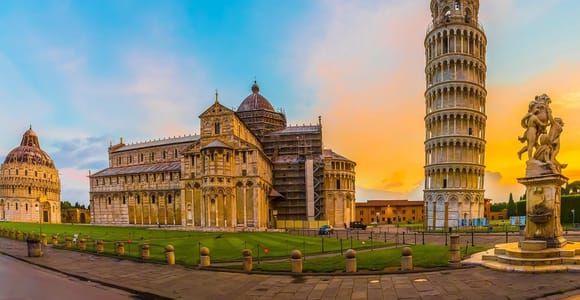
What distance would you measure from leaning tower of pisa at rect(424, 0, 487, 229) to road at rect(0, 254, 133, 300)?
173ft

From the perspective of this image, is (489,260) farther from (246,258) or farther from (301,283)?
(246,258)

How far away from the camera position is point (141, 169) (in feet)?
282

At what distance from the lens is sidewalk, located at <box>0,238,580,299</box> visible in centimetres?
1348

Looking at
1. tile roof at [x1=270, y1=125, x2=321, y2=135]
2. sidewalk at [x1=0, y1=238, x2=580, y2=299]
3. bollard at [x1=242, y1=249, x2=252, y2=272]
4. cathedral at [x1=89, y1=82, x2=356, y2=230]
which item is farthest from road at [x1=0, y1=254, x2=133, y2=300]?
tile roof at [x1=270, y1=125, x2=321, y2=135]

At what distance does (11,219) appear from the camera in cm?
11650

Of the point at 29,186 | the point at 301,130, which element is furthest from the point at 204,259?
the point at 29,186

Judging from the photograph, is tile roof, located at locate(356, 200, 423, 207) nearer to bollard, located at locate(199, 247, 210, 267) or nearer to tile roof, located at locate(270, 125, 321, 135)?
tile roof, located at locate(270, 125, 321, 135)

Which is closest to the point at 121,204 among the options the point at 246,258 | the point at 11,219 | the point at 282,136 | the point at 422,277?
the point at 282,136

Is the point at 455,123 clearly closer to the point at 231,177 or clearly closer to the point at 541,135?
the point at 231,177

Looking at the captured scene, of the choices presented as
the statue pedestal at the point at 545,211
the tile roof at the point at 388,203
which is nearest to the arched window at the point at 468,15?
the statue pedestal at the point at 545,211

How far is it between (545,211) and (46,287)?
857 inches

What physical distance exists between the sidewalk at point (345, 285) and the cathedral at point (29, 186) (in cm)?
11857

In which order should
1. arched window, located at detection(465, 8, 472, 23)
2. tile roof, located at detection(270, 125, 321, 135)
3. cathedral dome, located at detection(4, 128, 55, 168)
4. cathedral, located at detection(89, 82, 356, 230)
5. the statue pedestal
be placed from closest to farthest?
the statue pedestal → cathedral, located at detection(89, 82, 356, 230) → arched window, located at detection(465, 8, 472, 23) → tile roof, located at detection(270, 125, 321, 135) → cathedral dome, located at detection(4, 128, 55, 168)

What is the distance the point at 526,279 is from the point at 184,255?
1966 cm
